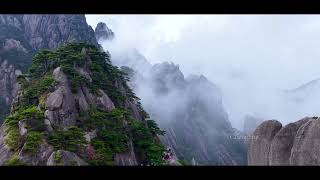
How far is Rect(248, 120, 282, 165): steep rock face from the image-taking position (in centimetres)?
3172

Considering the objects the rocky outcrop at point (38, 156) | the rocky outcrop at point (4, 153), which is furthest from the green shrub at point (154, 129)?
the rocky outcrop at point (38, 156)

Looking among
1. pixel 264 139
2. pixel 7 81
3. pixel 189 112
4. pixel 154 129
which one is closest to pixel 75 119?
pixel 154 129

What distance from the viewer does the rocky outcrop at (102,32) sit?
142m

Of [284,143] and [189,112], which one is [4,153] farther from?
[189,112]

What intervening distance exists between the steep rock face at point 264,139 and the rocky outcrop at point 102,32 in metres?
113

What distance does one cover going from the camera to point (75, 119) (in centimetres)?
4159

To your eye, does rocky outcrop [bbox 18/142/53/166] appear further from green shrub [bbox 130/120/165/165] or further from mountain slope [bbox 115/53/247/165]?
mountain slope [bbox 115/53/247/165]

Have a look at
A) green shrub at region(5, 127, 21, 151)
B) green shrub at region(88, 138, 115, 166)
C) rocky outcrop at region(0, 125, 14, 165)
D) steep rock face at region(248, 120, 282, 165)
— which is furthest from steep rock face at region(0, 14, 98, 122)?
steep rock face at region(248, 120, 282, 165)

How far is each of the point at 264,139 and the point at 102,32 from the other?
11671 centimetres

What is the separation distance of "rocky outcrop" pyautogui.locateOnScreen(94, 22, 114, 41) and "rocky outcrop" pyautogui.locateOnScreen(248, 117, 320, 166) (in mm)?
112622
